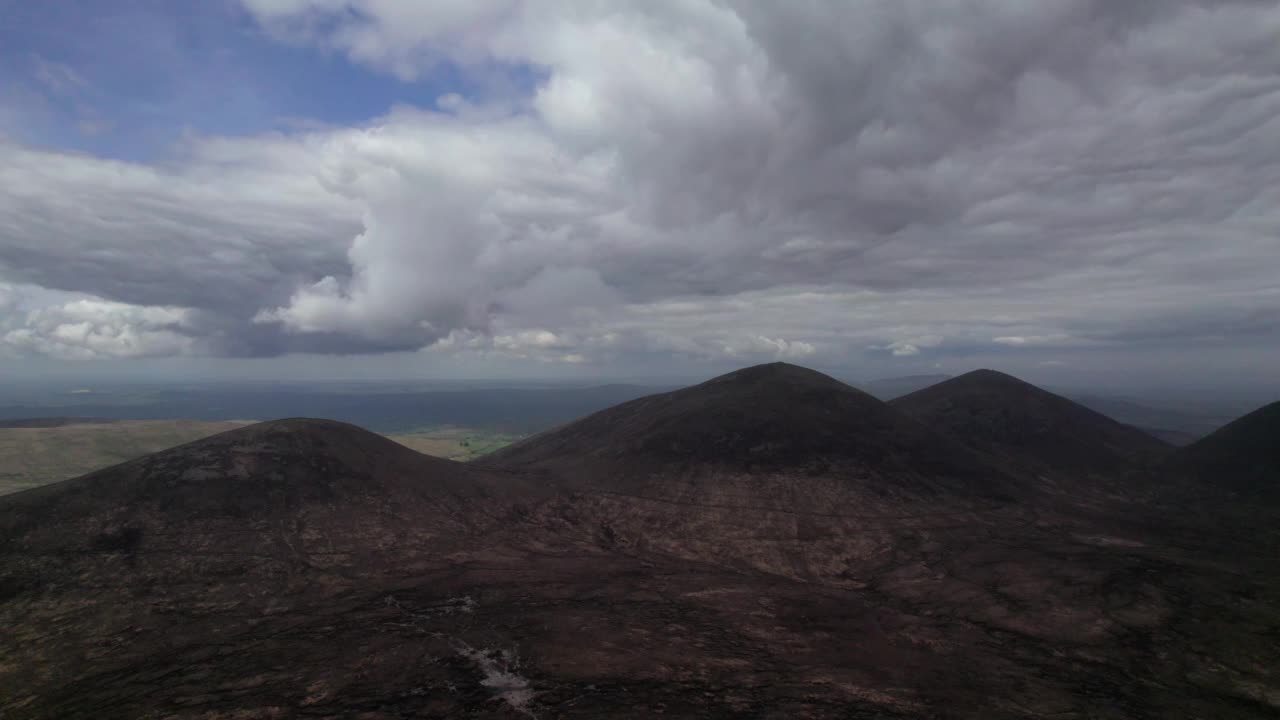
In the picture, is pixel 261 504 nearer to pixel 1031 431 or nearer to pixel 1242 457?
pixel 1031 431

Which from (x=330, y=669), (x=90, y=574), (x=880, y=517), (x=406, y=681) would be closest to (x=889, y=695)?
(x=406, y=681)

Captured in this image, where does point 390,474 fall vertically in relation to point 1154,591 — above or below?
above

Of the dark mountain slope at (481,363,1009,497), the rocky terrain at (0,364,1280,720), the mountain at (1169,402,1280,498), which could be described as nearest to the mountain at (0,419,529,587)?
the rocky terrain at (0,364,1280,720)

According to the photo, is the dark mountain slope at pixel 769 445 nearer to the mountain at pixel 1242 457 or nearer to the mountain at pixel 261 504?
the mountain at pixel 261 504

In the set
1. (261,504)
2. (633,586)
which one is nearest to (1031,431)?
(633,586)

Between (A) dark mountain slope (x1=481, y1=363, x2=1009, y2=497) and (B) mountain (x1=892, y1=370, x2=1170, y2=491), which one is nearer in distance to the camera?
(A) dark mountain slope (x1=481, y1=363, x2=1009, y2=497)

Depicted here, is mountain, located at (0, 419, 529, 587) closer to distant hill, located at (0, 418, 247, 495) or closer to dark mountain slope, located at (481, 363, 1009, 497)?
dark mountain slope, located at (481, 363, 1009, 497)

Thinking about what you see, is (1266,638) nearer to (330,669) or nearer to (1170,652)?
(1170,652)
